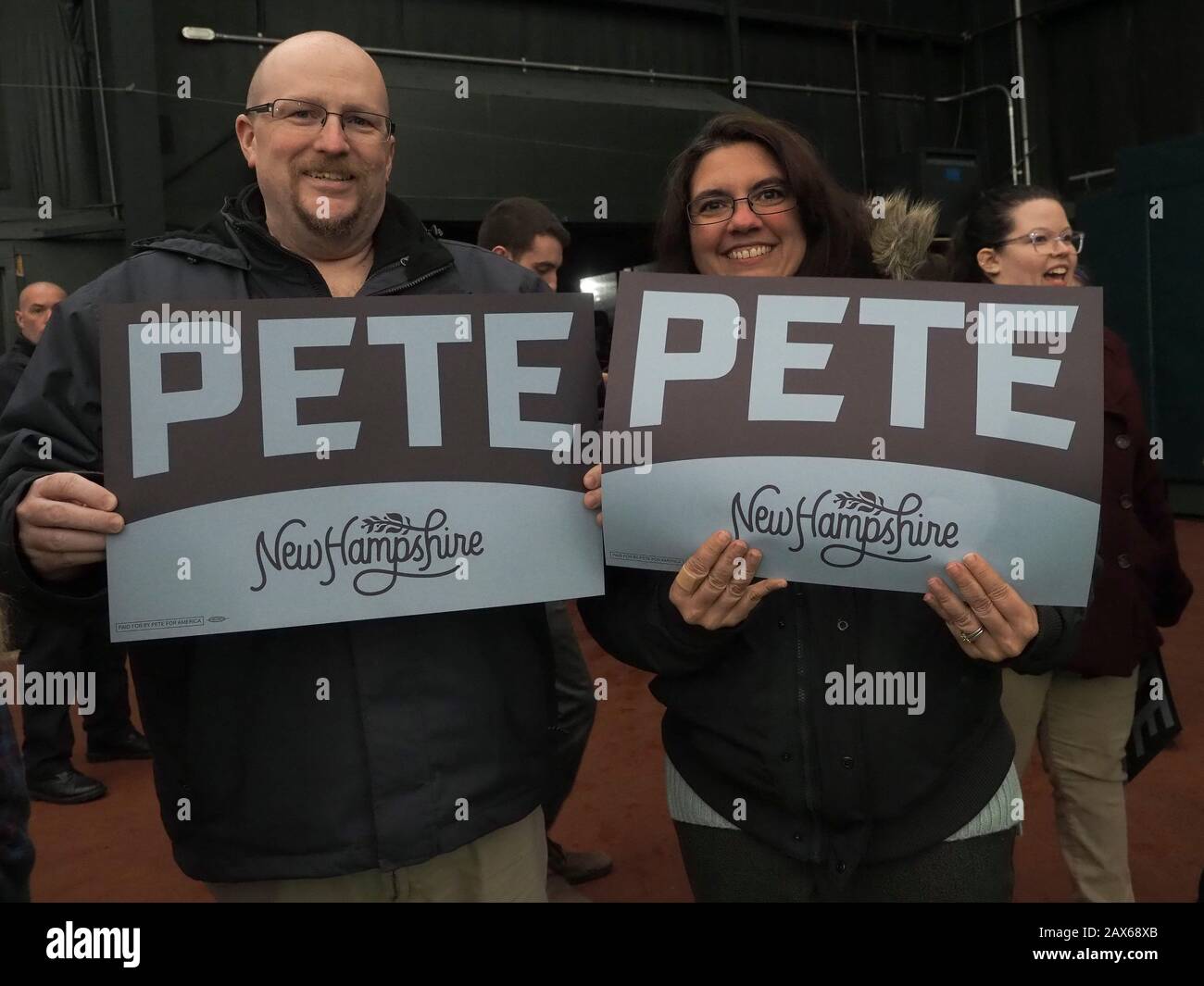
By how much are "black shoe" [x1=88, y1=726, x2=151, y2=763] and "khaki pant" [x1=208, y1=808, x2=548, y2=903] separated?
274 cm

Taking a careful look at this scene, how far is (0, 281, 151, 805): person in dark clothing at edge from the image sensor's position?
3.33 meters

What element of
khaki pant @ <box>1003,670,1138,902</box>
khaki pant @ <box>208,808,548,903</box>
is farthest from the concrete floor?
khaki pant @ <box>208,808,548,903</box>

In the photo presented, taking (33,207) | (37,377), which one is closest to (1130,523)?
(37,377)

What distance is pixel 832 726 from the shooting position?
121 cm

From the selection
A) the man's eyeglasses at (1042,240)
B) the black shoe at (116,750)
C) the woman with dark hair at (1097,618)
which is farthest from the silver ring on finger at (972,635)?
the black shoe at (116,750)

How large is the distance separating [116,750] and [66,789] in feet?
1.22

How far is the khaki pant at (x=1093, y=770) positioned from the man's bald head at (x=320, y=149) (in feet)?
5.48

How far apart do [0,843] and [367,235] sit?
2.93 feet

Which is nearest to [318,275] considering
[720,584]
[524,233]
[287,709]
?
[287,709]

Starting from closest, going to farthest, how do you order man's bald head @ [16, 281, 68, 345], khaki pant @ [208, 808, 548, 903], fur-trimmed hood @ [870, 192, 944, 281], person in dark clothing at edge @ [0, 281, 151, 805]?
khaki pant @ [208, 808, 548, 903]
fur-trimmed hood @ [870, 192, 944, 281]
person in dark clothing at edge @ [0, 281, 151, 805]
man's bald head @ [16, 281, 68, 345]

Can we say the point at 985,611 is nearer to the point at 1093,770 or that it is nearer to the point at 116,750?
the point at 1093,770

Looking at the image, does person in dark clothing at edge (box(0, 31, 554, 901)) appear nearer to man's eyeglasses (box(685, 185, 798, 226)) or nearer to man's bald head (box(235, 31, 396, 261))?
man's bald head (box(235, 31, 396, 261))

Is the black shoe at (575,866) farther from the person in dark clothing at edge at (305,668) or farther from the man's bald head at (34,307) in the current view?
the man's bald head at (34,307)

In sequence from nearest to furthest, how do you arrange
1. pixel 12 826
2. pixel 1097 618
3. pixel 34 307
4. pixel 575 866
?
1. pixel 12 826
2. pixel 1097 618
3. pixel 575 866
4. pixel 34 307
